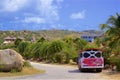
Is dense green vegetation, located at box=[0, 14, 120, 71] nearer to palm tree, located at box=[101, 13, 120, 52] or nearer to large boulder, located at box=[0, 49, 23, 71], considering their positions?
palm tree, located at box=[101, 13, 120, 52]

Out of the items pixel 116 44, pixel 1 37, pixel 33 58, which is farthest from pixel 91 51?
pixel 1 37

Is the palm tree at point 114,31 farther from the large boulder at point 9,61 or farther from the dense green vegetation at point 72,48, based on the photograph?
the large boulder at point 9,61

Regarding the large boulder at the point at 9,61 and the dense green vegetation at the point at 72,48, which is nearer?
the large boulder at the point at 9,61

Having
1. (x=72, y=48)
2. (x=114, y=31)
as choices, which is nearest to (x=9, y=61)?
(x=114, y=31)

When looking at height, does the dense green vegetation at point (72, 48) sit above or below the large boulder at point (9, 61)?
above

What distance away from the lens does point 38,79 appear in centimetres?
2641

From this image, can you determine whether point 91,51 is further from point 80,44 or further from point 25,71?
point 80,44

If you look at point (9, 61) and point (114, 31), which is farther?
point (114, 31)

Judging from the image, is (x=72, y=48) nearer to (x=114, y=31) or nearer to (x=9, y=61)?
(x=114, y=31)

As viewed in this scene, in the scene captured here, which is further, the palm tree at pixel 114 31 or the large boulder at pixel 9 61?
the palm tree at pixel 114 31

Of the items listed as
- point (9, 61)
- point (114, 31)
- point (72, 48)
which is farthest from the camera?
point (72, 48)

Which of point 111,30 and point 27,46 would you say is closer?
point 111,30

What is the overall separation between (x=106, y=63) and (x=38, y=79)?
15743 mm

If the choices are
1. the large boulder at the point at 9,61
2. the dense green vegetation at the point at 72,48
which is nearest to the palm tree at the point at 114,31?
the dense green vegetation at the point at 72,48
